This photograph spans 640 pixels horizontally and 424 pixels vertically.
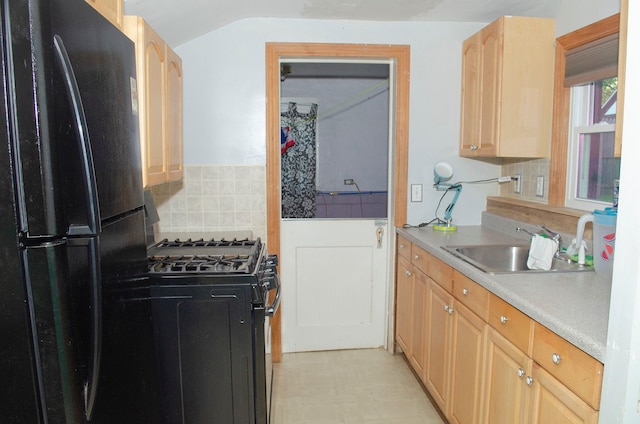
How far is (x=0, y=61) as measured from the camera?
83 centimetres

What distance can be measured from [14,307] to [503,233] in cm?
261

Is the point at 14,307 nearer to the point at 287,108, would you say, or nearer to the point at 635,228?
the point at 635,228

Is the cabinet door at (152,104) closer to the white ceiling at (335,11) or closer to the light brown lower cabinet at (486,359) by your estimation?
the white ceiling at (335,11)

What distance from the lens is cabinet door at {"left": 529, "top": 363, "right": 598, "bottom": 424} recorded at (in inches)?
49.1

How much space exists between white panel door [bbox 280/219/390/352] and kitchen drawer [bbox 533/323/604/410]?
181 centimetres

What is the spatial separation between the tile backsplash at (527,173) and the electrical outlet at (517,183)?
2cm

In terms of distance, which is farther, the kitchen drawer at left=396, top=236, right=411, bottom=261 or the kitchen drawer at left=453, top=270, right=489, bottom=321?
the kitchen drawer at left=396, top=236, right=411, bottom=261

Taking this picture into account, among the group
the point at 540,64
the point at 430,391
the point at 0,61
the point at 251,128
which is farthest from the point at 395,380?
the point at 0,61

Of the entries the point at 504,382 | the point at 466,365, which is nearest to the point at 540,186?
the point at 466,365

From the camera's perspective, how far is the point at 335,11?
107 inches

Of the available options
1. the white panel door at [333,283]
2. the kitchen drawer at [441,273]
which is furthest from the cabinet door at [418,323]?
the white panel door at [333,283]

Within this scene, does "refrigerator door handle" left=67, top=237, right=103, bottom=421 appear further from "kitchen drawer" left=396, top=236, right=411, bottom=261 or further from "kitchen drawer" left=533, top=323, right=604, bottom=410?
"kitchen drawer" left=396, top=236, right=411, bottom=261

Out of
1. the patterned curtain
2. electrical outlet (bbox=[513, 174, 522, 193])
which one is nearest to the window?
electrical outlet (bbox=[513, 174, 522, 193])

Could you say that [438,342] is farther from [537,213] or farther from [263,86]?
[263,86]
